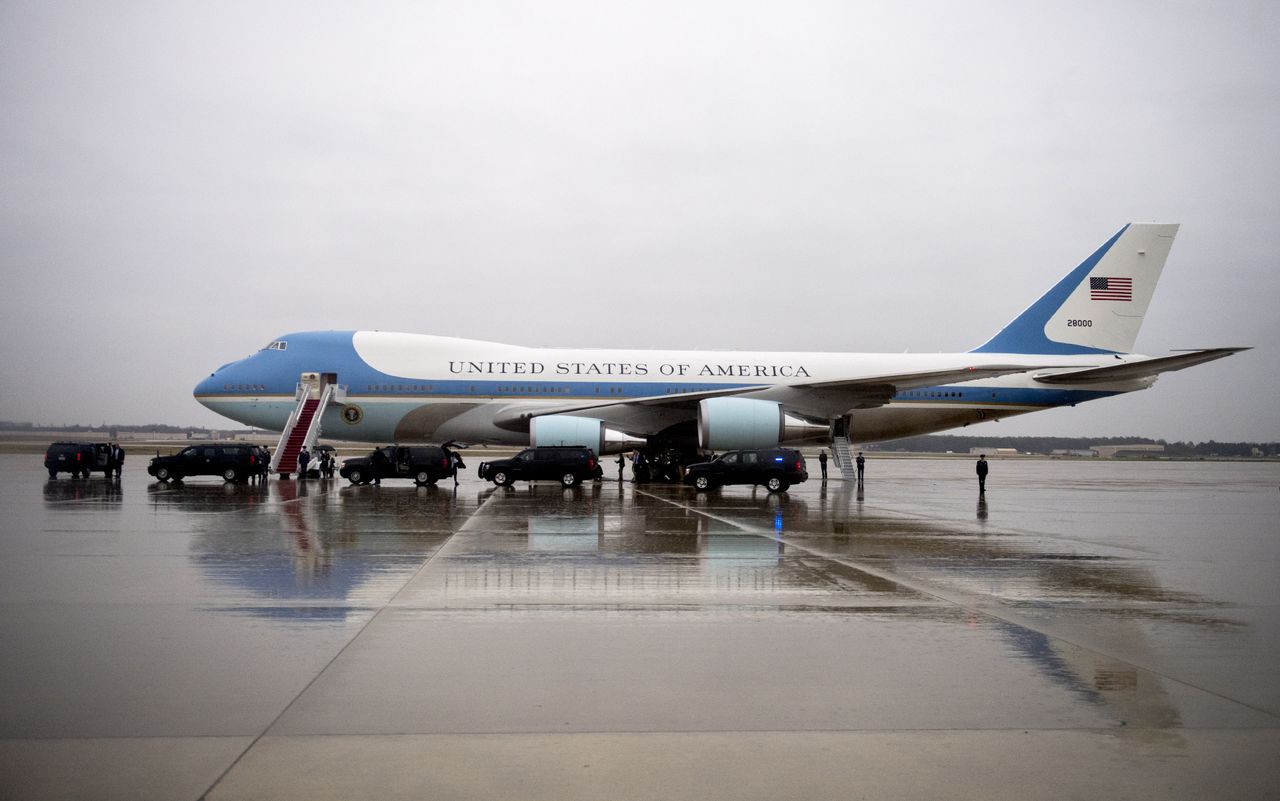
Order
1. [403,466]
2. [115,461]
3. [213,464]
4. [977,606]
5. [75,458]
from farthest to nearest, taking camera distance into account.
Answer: [115,461] < [75,458] < [213,464] < [403,466] < [977,606]

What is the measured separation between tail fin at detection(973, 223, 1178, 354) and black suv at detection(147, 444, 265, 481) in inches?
1043

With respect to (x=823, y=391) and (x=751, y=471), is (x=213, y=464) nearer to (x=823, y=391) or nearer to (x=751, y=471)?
(x=751, y=471)

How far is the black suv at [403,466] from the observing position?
27.6 metres

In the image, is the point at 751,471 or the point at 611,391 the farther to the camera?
the point at 611,391

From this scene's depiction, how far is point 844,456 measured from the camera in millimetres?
29859

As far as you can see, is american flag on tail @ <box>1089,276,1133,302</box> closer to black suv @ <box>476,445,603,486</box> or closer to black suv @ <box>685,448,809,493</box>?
black suv @ <box>685,448,809,493</box>

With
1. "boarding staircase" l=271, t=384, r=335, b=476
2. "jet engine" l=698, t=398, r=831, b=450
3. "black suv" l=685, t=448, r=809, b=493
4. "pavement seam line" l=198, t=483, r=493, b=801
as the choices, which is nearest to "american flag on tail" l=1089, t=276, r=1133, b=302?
"jet engine" l=698, t=398, r=831, b=450

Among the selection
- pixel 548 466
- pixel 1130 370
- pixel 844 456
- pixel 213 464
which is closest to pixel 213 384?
pixel 213 464

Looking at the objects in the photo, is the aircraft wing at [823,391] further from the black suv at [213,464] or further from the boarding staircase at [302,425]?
the black suv at [213,464]

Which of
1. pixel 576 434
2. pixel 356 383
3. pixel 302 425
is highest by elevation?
pixel 356 383

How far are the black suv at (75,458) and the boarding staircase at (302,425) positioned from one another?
22.6 ft

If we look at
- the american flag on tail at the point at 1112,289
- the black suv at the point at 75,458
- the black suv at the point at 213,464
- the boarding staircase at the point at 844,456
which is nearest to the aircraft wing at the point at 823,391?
the boarding staircase at the point at 844,456

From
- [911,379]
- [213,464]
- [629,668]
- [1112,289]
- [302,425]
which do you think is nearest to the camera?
[629,668]

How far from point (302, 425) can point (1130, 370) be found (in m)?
27.8
